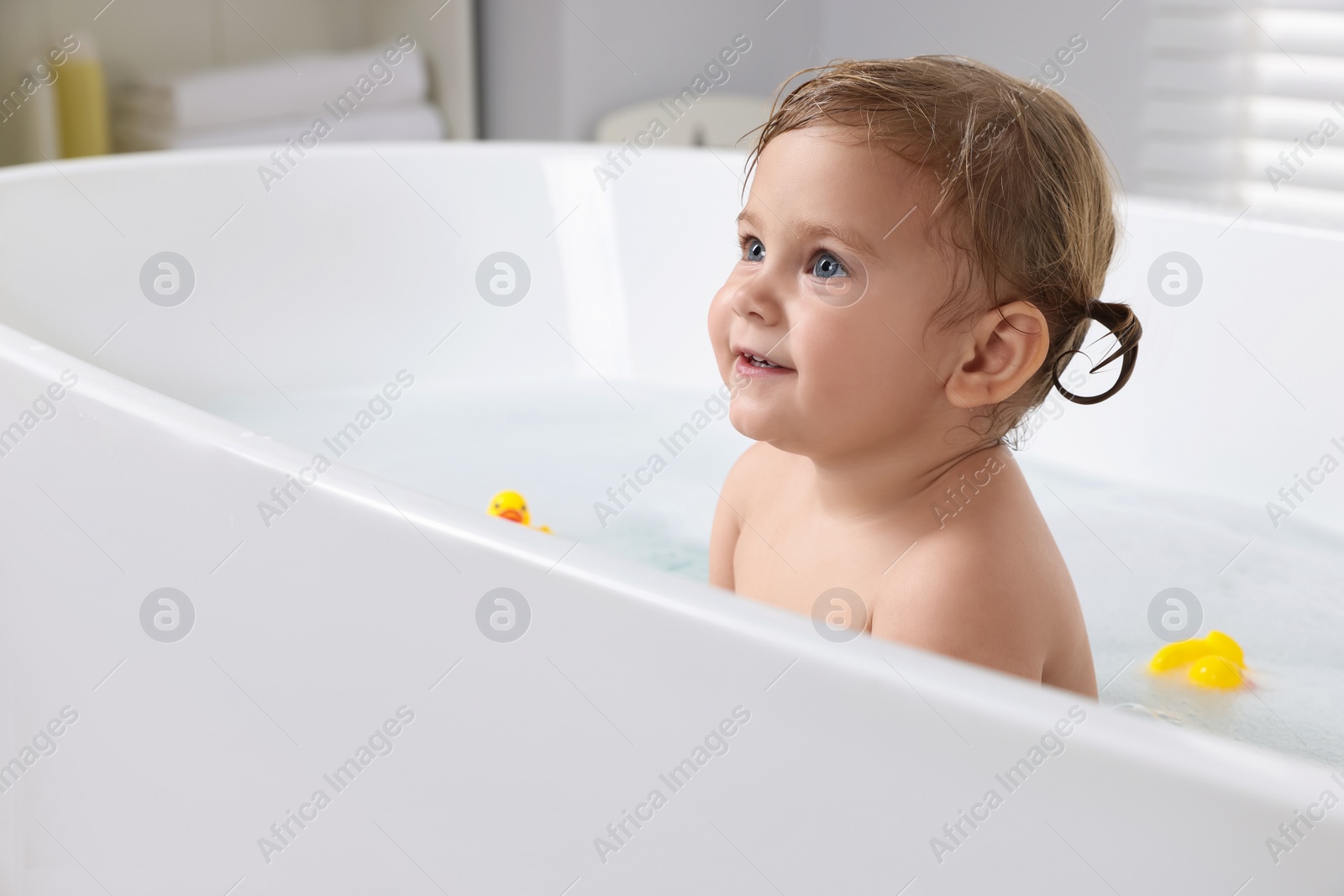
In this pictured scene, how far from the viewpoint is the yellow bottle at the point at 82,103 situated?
1.94 meters

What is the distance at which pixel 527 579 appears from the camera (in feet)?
1.72

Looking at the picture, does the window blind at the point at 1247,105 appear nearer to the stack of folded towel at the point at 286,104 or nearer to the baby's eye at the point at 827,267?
the stack of folded towel at the point at 286,104

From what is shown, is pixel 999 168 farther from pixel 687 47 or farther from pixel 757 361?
pixel 687 47

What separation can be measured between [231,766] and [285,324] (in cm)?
92

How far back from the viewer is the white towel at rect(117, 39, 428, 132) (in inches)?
77.5

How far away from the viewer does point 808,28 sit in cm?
281

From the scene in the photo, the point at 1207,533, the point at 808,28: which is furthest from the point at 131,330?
the point at 808,28

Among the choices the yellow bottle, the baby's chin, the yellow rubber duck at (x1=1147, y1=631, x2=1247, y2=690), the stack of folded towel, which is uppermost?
the yellow bottle

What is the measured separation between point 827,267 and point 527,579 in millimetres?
264

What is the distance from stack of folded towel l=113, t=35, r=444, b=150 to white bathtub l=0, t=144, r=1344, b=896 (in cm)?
53

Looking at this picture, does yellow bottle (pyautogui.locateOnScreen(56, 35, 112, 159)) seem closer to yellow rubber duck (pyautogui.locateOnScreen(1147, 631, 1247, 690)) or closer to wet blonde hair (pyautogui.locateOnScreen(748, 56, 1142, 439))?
wet blonde hair (pyautogui.locateOnScreen(748, 56, 1142, 439))

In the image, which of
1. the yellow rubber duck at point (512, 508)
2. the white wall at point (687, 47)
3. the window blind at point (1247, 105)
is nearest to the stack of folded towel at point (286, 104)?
the white wall at point (687, 47)

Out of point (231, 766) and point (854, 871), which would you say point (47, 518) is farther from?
point (854, 871)

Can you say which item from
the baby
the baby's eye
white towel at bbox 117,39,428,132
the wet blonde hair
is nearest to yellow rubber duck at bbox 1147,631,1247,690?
the baby
